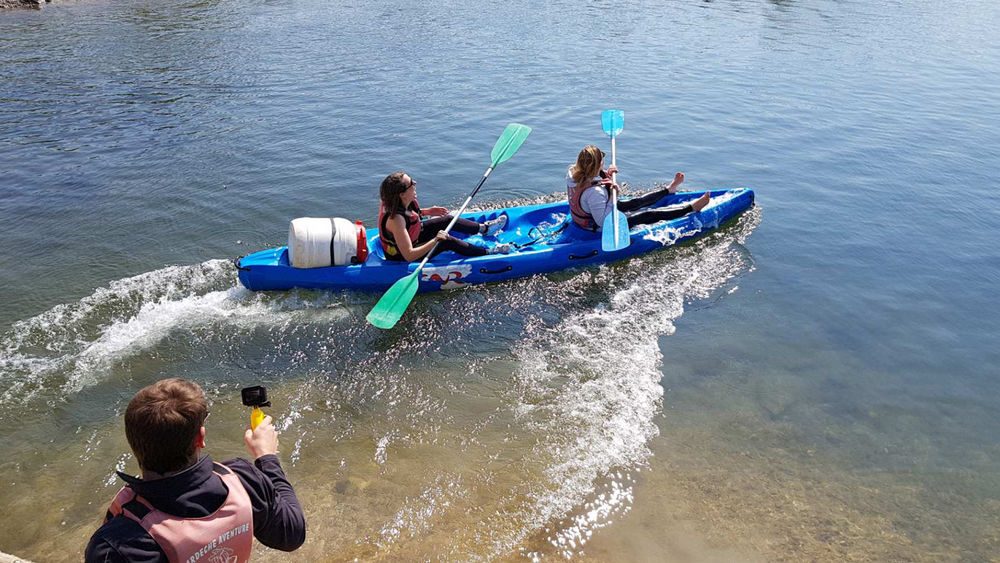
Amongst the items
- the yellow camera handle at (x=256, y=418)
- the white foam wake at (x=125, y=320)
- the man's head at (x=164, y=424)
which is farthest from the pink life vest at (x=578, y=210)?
the man's head at (x=164, y=424)

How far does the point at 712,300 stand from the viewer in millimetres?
7512

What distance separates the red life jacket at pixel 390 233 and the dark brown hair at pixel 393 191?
99mm

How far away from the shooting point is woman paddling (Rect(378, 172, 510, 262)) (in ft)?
22.5

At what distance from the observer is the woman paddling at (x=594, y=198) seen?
25.0ft

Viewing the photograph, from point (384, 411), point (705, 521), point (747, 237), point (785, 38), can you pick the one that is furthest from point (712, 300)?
point (785, 38)

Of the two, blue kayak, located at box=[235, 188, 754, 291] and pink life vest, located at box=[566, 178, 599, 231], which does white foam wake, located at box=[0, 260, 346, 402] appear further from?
pink life vest, located at box=[566, 178, 599, 231]

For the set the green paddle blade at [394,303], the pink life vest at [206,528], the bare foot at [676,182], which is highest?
the pink life vest at [206,528]

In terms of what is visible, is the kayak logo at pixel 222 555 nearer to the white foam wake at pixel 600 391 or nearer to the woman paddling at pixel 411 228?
the white foam wake at pixel 600 391

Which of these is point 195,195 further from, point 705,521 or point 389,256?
point 705,521

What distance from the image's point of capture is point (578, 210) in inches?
312

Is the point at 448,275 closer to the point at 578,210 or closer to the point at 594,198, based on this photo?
the point at 578,210

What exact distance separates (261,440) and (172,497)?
0.45m

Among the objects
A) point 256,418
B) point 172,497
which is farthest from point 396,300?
point 172,497

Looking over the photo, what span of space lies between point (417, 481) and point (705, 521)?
1977 millimetres
